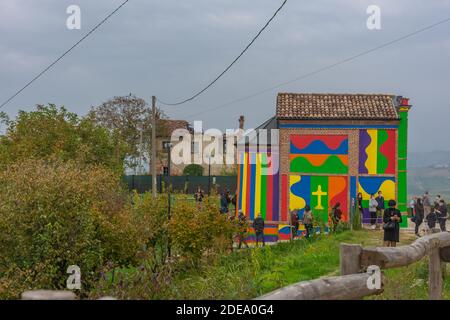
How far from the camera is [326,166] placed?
29.1m

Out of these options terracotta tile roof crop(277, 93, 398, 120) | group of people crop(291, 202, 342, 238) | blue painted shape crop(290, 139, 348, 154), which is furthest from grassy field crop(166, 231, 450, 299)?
terracotta tile roof crop(277, 93, 398, 120)

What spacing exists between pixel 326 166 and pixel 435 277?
2121cm

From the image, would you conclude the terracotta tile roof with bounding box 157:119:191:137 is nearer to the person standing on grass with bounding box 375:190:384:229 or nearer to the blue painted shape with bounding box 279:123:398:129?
the blue painted shape with bounding box 279:123:398:129

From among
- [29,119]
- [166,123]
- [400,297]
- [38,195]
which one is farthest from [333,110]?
[166,123]

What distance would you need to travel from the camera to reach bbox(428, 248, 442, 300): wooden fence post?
26.2 feet

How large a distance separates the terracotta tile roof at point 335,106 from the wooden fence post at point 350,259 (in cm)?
2281

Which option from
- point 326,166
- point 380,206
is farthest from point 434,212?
point 326,166

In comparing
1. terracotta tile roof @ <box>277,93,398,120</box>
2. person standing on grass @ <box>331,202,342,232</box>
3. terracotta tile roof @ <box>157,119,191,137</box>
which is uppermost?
terracotta tile roof @ <box>157,119,191,137</box>

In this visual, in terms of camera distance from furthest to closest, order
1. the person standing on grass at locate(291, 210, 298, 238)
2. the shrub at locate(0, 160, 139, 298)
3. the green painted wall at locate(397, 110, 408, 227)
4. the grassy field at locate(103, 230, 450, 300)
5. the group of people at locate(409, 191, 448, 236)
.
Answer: the green painted wall at locate(397, 110, 408, 227) < the person standing on grass at locate(291, 210, 298, 238) < the group of people at locate(409, 191, 448, 236) < the shrub at locate(0, 160, 139, 298) < the grassy field at locate(103, 230, 450, 300)

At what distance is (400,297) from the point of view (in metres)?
7.58

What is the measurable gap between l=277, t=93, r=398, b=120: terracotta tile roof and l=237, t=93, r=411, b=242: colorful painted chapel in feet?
0.16

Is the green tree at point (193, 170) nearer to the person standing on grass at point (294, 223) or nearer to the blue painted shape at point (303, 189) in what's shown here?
the blue painted shape at point (303, 189)

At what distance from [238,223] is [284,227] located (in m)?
Result: 5.64

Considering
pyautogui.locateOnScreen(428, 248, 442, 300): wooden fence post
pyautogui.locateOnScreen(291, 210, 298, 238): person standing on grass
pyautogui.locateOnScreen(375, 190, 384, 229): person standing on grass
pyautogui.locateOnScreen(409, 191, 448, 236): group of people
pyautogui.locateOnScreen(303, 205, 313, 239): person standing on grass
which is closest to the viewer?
pyautogui.locateOnScreen(428, 248, 442, 300): wooden fence post
